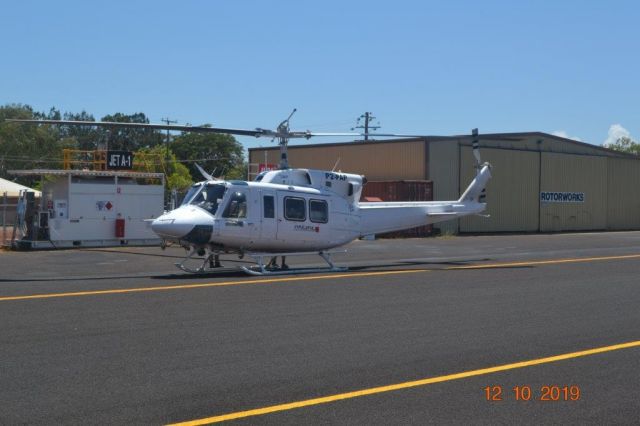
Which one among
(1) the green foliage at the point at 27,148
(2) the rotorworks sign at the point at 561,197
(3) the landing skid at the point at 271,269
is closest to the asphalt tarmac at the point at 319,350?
(3) the landing skid at the point at 271,269

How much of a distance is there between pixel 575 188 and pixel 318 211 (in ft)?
118

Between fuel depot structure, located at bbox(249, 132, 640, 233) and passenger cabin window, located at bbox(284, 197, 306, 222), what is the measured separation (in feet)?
68.5

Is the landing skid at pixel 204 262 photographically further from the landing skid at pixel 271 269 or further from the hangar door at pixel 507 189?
the hangar door at pixel 507 189

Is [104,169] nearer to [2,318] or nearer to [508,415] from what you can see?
Result: [2,318]

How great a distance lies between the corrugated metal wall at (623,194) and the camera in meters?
52.1

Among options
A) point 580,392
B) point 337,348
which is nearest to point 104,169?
point 337,348

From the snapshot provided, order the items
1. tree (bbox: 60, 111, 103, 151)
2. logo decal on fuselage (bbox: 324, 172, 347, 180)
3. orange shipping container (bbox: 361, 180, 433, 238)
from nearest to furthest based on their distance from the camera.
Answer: logo decal on fuselage (bbox: 324, 172, 347, 180) < orange shipping container (bbox: 361, 180, 433, 238) < tree (bbox: 60, 111, 103, 151)

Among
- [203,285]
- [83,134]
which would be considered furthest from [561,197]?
[83,134]

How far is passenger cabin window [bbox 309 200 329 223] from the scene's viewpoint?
697 inches

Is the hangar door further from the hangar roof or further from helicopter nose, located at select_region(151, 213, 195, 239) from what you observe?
helicopter nose, located at select_region(151, 213, 195, 239)

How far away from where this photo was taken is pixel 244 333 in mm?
9484
